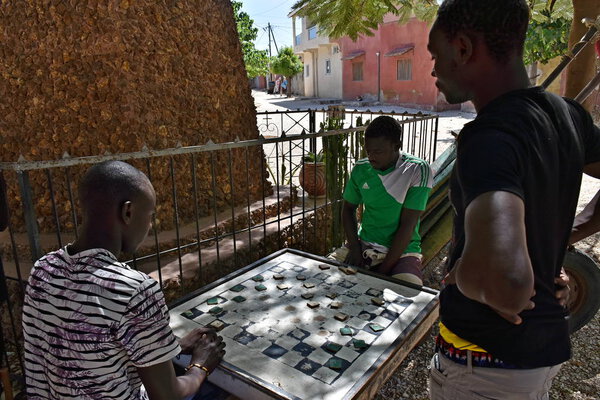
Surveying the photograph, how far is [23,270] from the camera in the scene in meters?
3.36

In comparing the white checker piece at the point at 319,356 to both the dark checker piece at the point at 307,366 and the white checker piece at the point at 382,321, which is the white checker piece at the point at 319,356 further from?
the white checker piece at the point at 382,321

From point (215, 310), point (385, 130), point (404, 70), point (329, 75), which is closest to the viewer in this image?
point (215, 310)

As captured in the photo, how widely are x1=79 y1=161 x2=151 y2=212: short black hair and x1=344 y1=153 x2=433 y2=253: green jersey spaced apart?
6.13 feet

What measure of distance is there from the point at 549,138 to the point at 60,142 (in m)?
4.13

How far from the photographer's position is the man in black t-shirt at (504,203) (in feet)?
2.73

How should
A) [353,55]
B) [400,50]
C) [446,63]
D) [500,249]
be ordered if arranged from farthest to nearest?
[353,55], [400,50], [446,63], [500,249]

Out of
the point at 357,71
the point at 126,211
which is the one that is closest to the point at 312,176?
the point at 126,211

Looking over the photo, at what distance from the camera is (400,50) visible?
24422 millimetres

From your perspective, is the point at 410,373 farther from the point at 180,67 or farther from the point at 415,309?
the point at 180,67

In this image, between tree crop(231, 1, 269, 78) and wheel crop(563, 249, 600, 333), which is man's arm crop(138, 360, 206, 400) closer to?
wheel crop(563, 249, 600, 333)

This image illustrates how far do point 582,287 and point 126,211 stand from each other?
3073mm

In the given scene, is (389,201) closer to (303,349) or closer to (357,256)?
(357,256)

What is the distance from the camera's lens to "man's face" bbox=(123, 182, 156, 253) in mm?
1343

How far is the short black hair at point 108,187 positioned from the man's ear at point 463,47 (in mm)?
994
